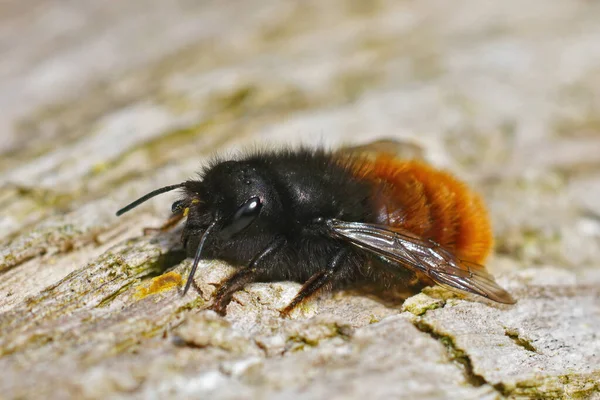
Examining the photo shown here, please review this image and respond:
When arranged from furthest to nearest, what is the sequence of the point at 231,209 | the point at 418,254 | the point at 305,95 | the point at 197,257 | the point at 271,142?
the point at 305,95, the point at 271,142, the point at 418,254, the point at 231,209, the point at 197,257

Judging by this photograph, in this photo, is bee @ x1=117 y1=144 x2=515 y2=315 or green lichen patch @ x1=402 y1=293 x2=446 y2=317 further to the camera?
bee @ x1=117 y1=144 x2=515 y2=315

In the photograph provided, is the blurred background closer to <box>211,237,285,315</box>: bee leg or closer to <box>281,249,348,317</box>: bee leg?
<box>211,237,285,315</box>: bee leg

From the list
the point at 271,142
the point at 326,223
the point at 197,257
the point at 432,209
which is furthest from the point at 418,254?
the point at 271,142

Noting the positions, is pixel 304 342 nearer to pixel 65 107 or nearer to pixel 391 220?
pixel 391 220

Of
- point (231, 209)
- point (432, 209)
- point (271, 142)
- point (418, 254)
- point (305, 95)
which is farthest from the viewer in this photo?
point (305, 95)

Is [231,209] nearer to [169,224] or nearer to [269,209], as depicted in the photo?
[269,209]

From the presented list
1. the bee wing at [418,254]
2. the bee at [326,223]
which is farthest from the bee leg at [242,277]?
the bee wing at [418,254]

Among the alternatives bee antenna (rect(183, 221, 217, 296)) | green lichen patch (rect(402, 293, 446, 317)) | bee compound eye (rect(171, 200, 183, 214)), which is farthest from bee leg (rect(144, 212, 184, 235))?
green lichen patch (rect(402, 293, 446, 317))

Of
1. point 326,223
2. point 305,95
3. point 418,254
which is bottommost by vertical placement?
point 418,254
